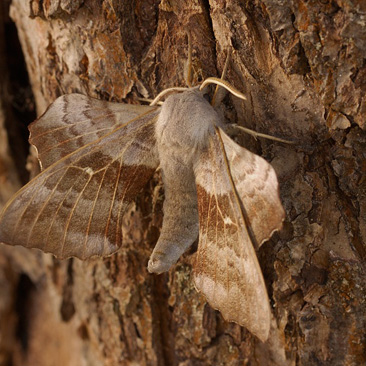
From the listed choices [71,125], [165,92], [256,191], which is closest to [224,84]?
[165,92]

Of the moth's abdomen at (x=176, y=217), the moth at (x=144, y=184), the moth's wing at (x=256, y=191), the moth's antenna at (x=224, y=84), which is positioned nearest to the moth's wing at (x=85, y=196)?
the moth at (x=144, y=184)

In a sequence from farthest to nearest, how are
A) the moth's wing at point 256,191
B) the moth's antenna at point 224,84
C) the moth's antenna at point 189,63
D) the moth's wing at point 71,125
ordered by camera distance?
the moth's wing at point 71,125 < the moth's antenna at point 189,63 < the moth's antenna at point 224,84 < the moth's wing at point 256,191

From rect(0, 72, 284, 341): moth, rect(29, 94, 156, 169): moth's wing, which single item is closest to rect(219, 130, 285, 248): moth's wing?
rect(0, 72, 284, 341): moth

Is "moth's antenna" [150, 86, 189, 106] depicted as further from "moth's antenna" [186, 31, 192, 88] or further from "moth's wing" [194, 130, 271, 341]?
"moth's wing" [194, 130, 271, 341]

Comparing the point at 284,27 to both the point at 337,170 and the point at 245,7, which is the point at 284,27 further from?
the point at 337,170

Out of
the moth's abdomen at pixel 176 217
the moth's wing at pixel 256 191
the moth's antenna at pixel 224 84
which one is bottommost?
the moth's abdomen at pixel 176 217

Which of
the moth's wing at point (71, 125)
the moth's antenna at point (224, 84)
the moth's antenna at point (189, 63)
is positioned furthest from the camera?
the moth's wing at point (71, 125)

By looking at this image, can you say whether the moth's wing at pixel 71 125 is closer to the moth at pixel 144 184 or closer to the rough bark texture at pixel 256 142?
the moth at pixel 144 184
